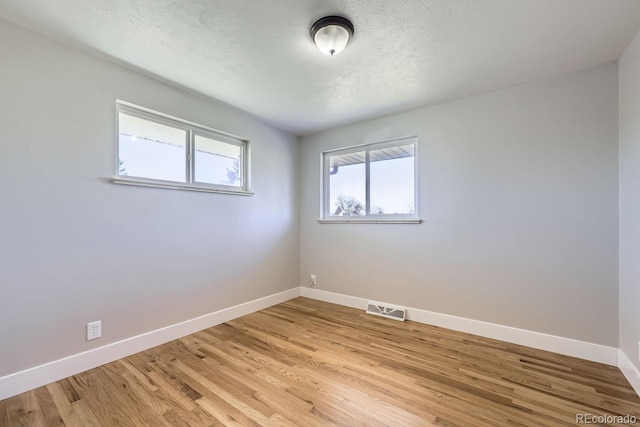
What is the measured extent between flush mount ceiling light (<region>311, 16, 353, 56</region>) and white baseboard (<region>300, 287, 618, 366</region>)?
8.66ft

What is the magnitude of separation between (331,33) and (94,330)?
106 inches

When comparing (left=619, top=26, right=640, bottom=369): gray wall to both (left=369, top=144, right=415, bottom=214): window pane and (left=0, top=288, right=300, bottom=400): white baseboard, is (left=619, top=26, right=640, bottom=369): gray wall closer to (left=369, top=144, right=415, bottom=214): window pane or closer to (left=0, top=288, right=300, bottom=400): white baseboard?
(left=369, top=144, right=415, bottom=214): window pane

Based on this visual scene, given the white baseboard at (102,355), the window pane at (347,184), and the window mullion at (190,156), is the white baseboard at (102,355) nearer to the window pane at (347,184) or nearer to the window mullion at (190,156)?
the window mullion at (190,156)

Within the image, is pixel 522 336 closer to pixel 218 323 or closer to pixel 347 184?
pixel 347 184

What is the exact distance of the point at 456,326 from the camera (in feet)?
8.89

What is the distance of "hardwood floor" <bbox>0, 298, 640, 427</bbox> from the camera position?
150 centimetres

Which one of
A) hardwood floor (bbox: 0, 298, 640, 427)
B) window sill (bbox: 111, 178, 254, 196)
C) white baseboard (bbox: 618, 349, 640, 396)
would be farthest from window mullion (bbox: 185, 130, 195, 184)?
white baseboard (bbox: 618, 349, 640, 396)

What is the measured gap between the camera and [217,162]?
3002 millimetres

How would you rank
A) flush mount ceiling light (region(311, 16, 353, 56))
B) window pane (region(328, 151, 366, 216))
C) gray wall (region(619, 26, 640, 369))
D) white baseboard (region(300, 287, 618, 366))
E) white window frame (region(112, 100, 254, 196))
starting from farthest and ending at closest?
window pane (region(328, 151, 366, 216))
white window frame (region(112, 100, 254, 196))
white baseboard (region(300, 287, 618, 366))
gray wall (region(619, 26, 640, 369))
flush mount ceiling light (region(311, 16, 353, 56))

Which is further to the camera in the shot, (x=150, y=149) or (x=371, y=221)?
(x=371, y=221)

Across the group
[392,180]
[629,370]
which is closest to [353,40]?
[392,180]

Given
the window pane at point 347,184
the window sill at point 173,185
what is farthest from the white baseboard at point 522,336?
the window sill at point 173,185

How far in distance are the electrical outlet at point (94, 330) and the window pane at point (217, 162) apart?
1.44 m

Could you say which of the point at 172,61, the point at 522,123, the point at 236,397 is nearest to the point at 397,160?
the point at 522,123
